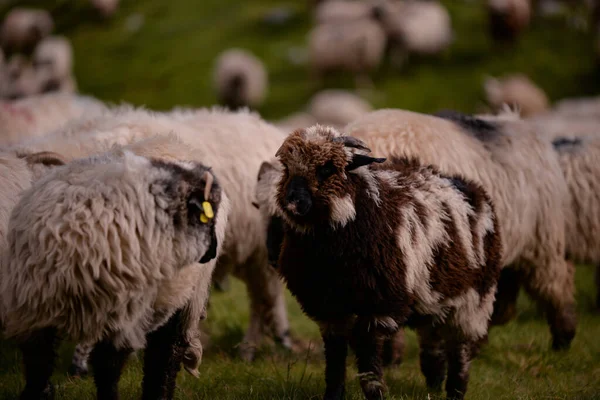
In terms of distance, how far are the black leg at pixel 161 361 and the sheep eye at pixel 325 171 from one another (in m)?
1.16

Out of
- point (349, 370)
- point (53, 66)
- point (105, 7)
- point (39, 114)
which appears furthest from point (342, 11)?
point (349, 370)

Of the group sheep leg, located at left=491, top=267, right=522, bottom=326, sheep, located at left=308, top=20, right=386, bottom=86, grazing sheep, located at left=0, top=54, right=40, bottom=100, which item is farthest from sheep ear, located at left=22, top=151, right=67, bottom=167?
sheep, located at left=308, top=20, right=386, bottom=86

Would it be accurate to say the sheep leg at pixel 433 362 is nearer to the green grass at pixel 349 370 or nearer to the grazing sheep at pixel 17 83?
the green grass at pixel 349 370

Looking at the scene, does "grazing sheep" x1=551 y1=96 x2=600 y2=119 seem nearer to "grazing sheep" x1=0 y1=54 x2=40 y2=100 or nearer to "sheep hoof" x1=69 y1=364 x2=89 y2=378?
"sheep hoof" x1=69 y1=364 x2=89 y2=378

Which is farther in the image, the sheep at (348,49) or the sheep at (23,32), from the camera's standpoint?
the sheep at (23,32)

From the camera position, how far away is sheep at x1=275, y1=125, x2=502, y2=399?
14.0 feet

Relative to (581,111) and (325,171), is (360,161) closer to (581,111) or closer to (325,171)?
(325,171)

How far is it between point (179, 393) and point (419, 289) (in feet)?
5.69

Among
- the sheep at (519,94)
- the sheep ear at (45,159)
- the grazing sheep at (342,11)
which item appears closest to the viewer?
the sheep ear at (45,159)

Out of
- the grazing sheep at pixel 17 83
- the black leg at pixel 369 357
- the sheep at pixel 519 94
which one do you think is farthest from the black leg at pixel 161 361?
the sheep at pixel 519 94

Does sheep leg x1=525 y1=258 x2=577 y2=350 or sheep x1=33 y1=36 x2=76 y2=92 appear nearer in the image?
sheep leg x1=525 y1=258 x2=577 y2=350

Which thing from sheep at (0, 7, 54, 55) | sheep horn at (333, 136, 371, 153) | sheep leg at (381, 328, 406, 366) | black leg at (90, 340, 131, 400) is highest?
sheep horn at (333, 136, 371, 153)

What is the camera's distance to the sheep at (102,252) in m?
3.73

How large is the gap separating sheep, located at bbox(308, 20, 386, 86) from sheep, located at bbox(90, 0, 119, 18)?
32.7 feet
